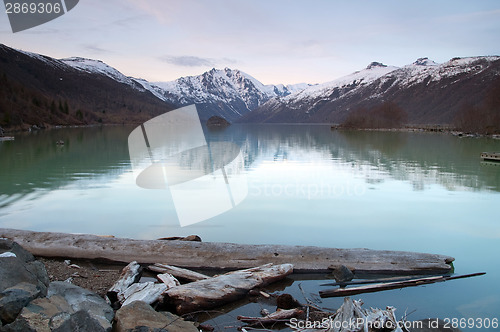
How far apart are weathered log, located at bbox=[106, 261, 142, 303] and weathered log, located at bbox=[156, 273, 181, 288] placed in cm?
39

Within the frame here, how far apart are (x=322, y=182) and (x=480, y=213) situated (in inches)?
287

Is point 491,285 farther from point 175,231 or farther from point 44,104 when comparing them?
point 44,104

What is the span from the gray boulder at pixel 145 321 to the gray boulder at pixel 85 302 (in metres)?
0.16

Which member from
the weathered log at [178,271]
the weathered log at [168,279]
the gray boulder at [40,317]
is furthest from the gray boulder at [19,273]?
the weathered log at [178,271]

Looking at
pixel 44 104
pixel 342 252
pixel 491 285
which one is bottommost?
pixel 491 285

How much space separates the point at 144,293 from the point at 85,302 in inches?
35.4

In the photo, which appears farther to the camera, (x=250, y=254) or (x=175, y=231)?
(x=175, y=231)

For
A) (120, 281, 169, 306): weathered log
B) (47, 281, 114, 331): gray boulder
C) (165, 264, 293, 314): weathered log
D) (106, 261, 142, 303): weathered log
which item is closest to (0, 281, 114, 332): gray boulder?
(47, 281, 114, 331): gray boulder

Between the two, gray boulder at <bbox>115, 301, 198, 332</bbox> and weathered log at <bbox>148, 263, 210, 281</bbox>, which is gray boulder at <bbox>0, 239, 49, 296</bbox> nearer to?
gray boulder at <bbox>115, 301, 198, 332</bbox>

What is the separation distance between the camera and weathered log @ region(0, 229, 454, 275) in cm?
752

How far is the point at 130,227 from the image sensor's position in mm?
11188

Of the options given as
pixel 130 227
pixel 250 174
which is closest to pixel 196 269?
pixel 130 227

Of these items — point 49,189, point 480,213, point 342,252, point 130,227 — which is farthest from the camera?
point 49,189

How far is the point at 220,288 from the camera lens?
6.29 m
